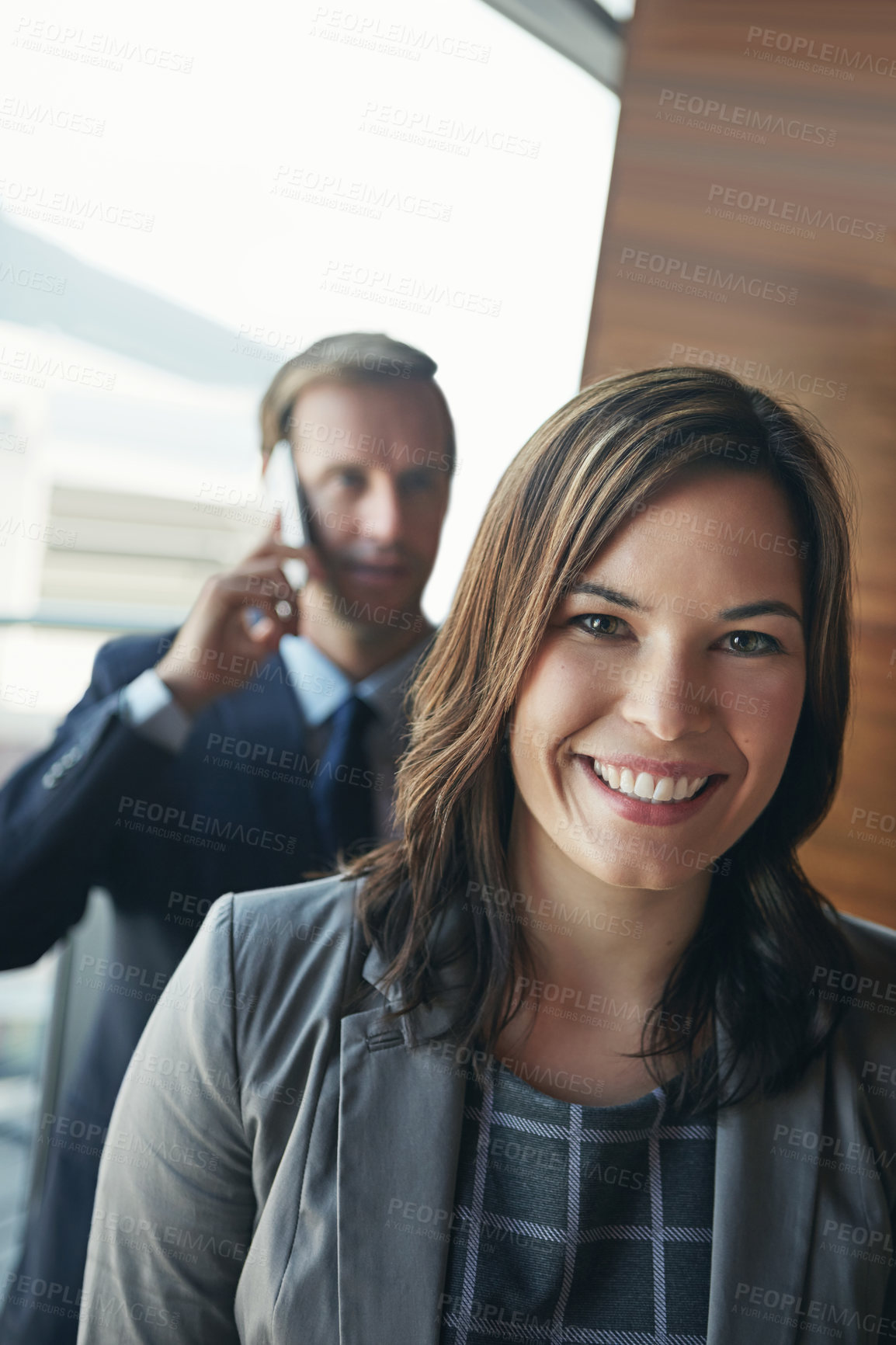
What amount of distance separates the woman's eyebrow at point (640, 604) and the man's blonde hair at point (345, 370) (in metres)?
0.60

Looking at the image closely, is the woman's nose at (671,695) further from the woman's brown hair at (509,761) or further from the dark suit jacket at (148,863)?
the dark suit jacket at (148,863)

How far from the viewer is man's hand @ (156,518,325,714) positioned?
1.78 meters

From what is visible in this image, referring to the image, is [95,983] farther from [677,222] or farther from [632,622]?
[677,222]

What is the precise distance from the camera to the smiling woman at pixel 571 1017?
1.25 metres

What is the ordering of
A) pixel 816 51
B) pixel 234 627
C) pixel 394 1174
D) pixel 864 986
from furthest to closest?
pixel 234 627
pixel 816 51
pixel 864 986
pixel 394 1174

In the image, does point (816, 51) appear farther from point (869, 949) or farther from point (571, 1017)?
point (571, 1017)

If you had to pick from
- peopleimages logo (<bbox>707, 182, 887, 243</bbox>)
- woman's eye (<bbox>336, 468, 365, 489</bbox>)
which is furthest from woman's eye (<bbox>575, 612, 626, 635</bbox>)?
peopleimages logo (<bbox>707, 182, 887, 243</bbox>)

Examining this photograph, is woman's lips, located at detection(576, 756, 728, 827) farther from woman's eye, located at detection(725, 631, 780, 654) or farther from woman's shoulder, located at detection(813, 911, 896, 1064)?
woman's shoulder, located at detection(813, 911, 896, 1064)

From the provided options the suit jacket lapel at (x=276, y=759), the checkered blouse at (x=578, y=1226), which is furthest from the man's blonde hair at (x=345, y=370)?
the checkered blouse at (x=578, y=1226)

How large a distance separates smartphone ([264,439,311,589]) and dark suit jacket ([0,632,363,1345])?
7.0 inches

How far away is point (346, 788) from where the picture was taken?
5.87 ft

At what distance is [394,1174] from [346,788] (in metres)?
0.71

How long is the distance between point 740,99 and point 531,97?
0.39 meters

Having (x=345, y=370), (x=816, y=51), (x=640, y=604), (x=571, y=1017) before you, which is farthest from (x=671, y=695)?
(x=816, y=51)
